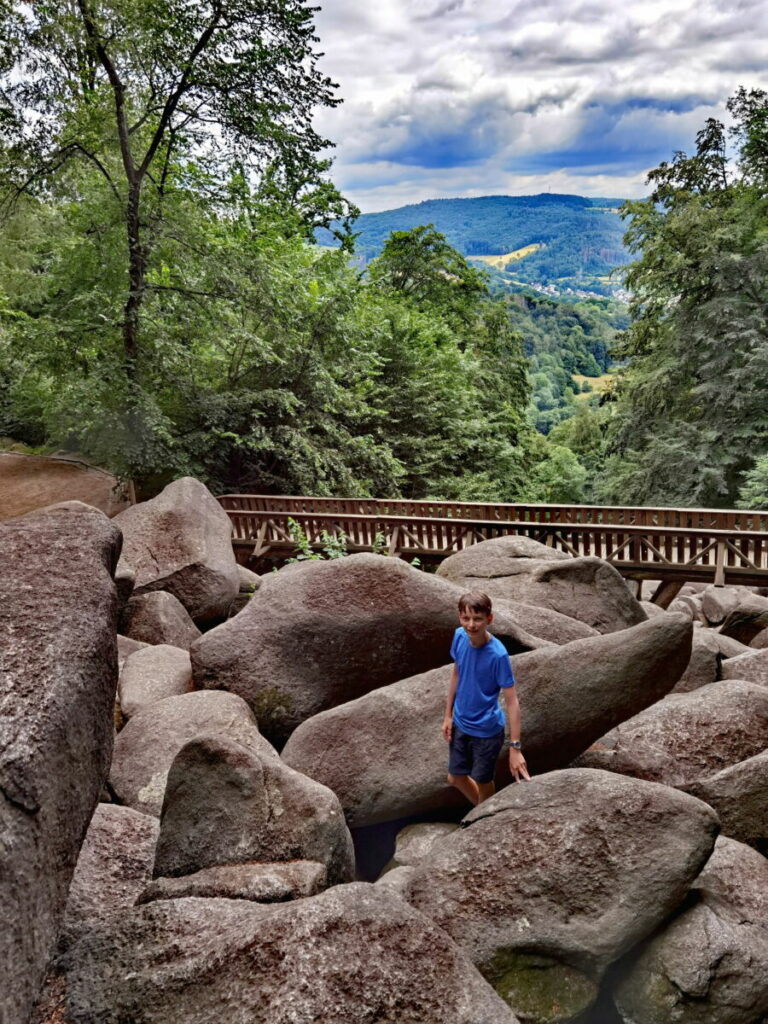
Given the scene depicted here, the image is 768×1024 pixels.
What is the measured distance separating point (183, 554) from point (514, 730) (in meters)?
6.28

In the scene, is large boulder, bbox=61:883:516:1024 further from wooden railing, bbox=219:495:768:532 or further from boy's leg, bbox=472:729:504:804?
wooden railing, bbox=219:495:768:532

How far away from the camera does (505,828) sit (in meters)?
3.80

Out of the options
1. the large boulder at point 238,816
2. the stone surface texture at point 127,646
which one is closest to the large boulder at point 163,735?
the large boulder at point 238,816

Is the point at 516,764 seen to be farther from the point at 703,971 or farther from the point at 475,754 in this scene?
the point at 703,971

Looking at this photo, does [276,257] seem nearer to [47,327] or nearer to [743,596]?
[47,327]

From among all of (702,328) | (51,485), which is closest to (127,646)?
(51,485)

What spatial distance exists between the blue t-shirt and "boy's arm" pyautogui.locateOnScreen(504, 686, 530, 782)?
0.07 m

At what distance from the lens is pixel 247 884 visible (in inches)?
126

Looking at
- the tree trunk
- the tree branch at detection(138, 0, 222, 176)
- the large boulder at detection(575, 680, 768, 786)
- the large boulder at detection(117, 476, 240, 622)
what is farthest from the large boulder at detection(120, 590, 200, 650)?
the tree branch at detection(138, 0, 222, 176)

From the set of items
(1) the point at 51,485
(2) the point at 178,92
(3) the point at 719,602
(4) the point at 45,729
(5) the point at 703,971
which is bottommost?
(3) the point at 719,602

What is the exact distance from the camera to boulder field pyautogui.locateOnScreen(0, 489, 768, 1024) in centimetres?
259

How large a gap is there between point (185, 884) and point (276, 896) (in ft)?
1.44

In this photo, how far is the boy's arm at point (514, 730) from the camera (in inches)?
172

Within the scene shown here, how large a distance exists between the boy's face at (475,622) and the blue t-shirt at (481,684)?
92mm
